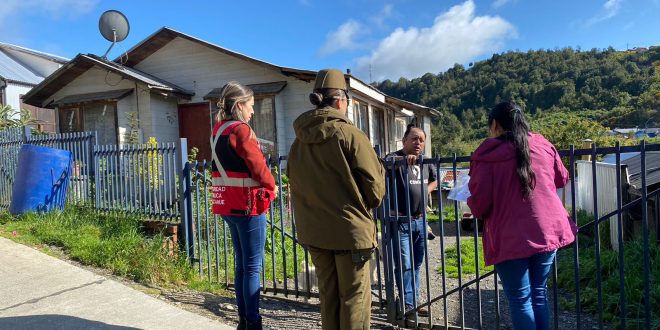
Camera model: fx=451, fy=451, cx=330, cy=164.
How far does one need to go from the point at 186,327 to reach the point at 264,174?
1428 millimetres

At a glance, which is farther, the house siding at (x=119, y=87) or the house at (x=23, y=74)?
the house at (x=23, y=74)

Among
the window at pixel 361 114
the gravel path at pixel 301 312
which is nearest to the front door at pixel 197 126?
the window at pixel 361 114

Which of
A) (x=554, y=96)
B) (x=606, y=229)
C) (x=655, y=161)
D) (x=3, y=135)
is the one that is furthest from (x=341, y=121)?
(x=554, y=96)

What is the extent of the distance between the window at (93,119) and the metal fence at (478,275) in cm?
748

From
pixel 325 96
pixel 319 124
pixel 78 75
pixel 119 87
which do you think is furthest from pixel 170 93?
pixel 319 124

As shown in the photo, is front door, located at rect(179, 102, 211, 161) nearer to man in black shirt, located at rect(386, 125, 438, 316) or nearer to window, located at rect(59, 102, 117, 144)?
window, located at rect(59, 102, 117, 144)

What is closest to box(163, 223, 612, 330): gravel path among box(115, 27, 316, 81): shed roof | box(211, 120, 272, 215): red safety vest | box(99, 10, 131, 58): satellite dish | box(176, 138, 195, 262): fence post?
box(176, 138, 195, 262): fence post

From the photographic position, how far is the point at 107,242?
5379mm

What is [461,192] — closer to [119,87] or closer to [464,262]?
[464,262]

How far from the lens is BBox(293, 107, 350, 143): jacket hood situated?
2.49 m

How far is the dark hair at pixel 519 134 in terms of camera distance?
94.6 inches

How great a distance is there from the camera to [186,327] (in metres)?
3.57

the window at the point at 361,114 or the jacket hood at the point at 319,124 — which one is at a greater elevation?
the window at the point at 361,114

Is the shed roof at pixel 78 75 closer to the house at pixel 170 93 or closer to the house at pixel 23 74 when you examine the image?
the house at pixel 170 93
